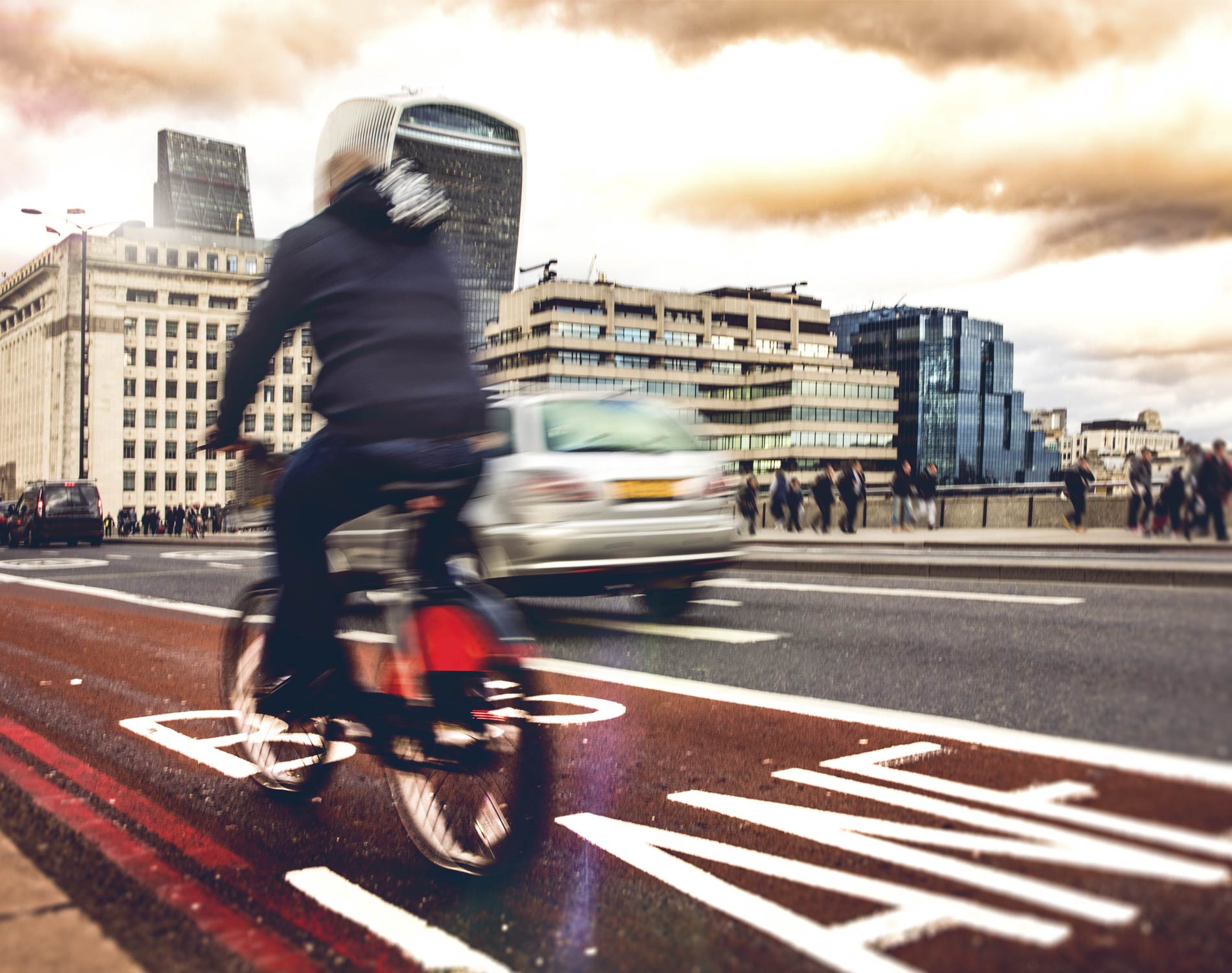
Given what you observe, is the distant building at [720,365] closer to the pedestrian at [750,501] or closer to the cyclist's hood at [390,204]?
the pedestrian at [750,501]

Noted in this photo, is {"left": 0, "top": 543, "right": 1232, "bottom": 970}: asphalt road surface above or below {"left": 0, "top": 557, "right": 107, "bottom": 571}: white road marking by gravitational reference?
above

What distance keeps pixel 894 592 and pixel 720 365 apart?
115912 mm

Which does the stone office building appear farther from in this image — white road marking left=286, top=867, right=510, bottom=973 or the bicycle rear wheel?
white road marking left=286, top=867, right=510, bottom=973

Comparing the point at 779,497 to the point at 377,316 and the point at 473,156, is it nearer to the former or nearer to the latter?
the point at 377,316

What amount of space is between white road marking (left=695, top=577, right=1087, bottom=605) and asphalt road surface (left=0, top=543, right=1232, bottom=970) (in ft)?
8.81

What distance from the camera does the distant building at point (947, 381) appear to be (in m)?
146

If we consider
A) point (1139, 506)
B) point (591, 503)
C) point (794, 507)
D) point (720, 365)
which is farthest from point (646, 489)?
point (720, 365)

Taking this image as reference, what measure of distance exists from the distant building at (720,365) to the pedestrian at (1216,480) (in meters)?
111

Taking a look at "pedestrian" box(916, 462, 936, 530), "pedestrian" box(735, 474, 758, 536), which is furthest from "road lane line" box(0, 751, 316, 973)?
"pedestrian" box(735, 474, 758, 536)

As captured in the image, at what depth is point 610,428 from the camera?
8.19 meters

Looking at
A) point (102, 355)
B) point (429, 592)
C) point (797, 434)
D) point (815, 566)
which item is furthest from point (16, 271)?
point (429, 592)

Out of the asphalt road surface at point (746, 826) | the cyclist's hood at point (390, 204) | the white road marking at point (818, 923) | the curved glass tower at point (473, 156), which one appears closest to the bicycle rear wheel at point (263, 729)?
the asphalt road surface at point (746, 826)

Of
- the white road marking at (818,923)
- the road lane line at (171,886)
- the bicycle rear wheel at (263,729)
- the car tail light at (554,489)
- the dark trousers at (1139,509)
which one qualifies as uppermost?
the car tail light at (554,489)

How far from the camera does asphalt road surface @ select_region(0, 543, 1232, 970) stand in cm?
235
